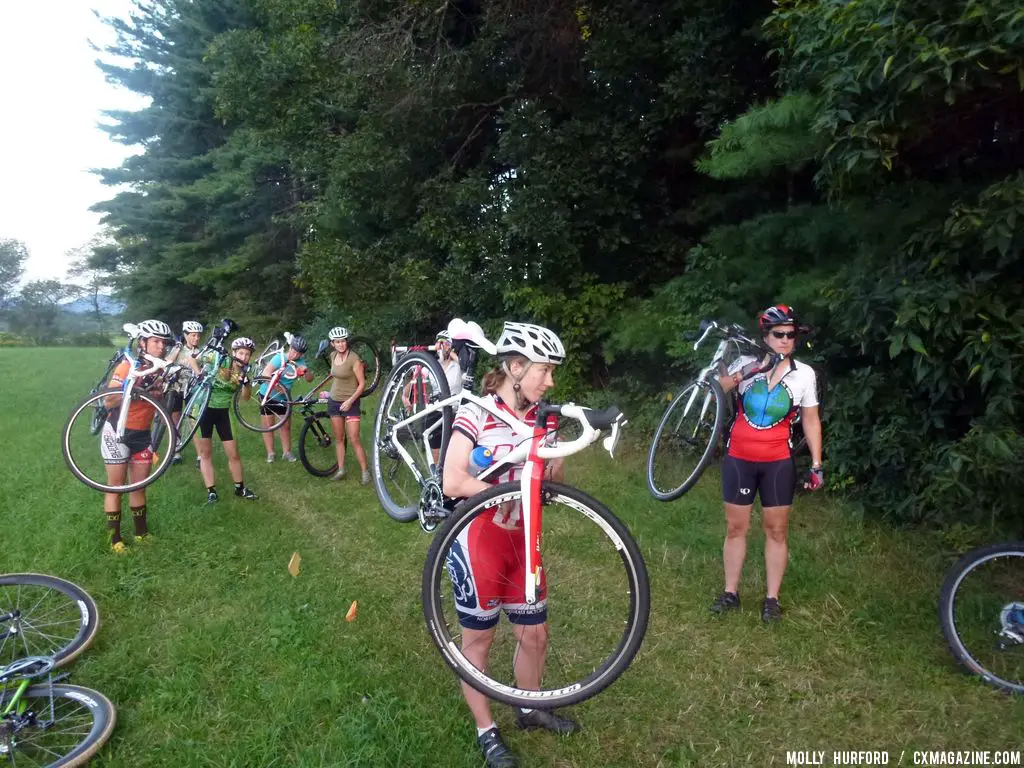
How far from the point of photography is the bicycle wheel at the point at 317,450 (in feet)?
27.7

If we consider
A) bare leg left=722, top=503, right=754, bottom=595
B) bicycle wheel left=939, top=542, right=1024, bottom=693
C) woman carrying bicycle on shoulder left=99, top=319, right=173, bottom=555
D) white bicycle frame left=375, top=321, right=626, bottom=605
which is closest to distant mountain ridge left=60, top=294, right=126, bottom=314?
woman carrying bicycle on shoulder left=99, top=319, right=173, bottom=555

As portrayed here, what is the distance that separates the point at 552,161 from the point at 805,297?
4.54 m

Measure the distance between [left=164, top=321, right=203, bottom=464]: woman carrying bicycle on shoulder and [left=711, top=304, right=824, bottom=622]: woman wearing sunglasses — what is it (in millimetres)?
4645

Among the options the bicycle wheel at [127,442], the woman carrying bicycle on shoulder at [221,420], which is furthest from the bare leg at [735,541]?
the woman carrying bicycle on shoulder at [221,420]

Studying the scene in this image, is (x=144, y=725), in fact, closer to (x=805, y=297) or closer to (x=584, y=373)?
(x=805, y=297)

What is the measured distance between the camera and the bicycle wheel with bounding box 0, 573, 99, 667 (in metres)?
3.89

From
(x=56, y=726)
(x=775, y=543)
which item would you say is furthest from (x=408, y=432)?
(x=775, y=543)

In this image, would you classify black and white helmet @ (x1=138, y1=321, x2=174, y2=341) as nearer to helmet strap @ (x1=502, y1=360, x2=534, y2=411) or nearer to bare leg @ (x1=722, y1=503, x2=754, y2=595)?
helmet strap @ (x1=502, y1=360, x2=534, y2=411)

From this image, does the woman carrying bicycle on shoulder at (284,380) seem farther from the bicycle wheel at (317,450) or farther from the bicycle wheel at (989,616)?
the bicycle wheel at (989,616)

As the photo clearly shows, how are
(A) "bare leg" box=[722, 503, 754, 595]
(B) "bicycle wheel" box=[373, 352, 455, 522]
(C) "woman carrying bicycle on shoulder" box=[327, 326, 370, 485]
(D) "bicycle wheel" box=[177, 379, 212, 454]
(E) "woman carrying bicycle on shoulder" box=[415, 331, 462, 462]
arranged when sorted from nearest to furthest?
(B) "bicycle wheel" box=[373, 352, 455, 522]
(E) "woman carrying bicycle on shoulder" box=[415, 331, 462, 462]
(A) "bare leg" box=[722, 503, 754, 595]
(D) "bicycle wheel" box=[177, 379, 212, 454]
(C) "woman carrying bicycle on shoulder" box=[327, 326, 370, 485]

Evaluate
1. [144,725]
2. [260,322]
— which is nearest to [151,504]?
[144,725]

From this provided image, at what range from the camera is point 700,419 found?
5.48m

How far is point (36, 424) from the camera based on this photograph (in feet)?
39.3

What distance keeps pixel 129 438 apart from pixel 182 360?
2.27m
